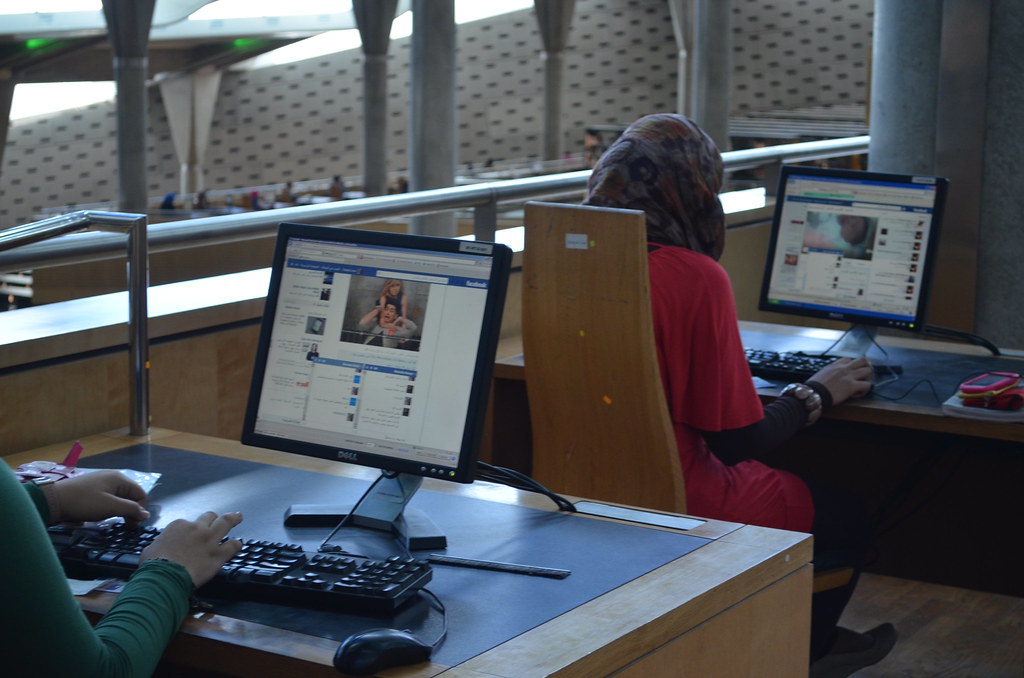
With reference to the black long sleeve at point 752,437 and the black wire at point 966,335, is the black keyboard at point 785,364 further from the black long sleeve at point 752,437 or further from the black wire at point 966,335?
the black long sleeve at point 752,437

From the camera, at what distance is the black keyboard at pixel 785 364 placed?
2914mm

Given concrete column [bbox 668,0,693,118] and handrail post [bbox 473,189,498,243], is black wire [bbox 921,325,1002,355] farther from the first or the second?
concrete column [bbox 668,0,693,118]

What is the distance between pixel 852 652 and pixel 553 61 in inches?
751

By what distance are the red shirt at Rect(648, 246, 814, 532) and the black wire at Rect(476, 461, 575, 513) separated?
0.44 metres

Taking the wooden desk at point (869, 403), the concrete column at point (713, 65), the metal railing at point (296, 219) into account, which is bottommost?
the wooden desk at point (869, 403)

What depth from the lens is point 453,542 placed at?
69.1 inches

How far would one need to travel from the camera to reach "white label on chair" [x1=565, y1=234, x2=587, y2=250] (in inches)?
92.9

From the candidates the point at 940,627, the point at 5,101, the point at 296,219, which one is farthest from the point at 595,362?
the point at 5,101

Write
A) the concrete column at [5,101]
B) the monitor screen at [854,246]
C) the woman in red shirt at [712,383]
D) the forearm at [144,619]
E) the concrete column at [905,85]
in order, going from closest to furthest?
the forearm at [144,619]
the woman in red shirt at [712,383]
the monitor screen at [854,246]
the concrete column at [905,85]
the concrete column at [5,101]

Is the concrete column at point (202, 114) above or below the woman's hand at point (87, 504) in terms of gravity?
above

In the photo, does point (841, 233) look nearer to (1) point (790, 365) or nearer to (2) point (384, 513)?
(1) point (790, 365)

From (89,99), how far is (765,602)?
18894mm

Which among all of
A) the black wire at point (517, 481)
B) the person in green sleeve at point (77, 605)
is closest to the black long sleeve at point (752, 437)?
the black wire at point (517, 481)

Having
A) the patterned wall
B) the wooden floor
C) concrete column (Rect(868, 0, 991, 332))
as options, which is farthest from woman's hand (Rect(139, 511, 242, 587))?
the patterned wall
